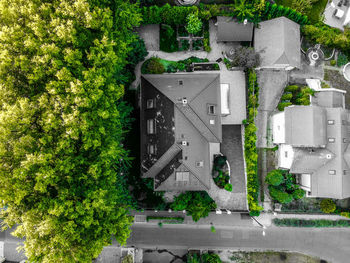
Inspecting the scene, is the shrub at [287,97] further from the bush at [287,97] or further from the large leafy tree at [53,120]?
the large leafy tree at [53,120]

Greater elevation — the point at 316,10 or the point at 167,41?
the point at 316,10

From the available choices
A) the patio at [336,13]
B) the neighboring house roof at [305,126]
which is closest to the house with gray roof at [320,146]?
the neighboring house roof at [305,126]

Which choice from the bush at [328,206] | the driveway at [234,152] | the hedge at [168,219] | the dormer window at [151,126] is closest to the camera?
the dormer window at [151,126]

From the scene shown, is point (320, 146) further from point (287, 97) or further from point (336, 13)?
point (336, 13)

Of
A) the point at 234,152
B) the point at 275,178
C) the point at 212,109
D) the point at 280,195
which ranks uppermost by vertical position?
the point at 212,109

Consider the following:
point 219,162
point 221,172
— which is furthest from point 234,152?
point 221,172

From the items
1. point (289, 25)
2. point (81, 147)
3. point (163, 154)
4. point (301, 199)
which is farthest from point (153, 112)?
point (301, 199)

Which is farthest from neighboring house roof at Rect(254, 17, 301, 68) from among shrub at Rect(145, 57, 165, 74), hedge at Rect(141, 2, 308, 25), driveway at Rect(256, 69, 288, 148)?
shrub at Rect(145, 57, 165, 74)
